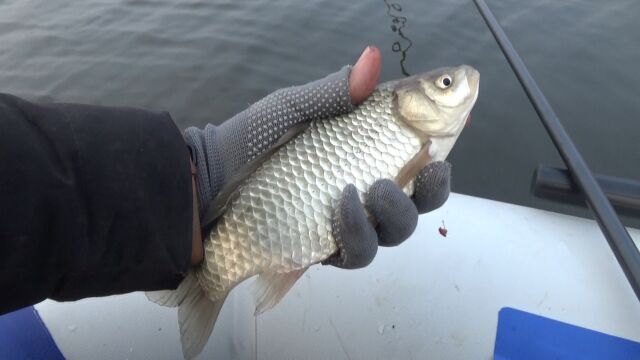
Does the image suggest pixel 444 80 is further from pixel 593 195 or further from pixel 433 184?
pixel 593 195

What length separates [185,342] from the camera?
185cm

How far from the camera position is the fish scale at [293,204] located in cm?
180

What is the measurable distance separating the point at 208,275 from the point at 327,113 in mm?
795

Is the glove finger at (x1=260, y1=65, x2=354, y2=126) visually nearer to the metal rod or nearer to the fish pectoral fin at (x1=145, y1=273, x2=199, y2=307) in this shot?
the fish pectoral fin at (x1=145, y1=273, x2=199, y2=307)

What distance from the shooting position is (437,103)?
2.12 metres

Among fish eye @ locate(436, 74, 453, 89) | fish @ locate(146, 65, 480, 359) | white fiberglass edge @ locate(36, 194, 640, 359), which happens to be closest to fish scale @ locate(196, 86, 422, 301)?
fish @ locate(146, 65, 480, 359)

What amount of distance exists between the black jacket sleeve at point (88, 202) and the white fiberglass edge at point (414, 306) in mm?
773

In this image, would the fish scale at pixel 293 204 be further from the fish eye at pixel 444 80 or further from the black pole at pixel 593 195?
the black pole at pixel 593 195

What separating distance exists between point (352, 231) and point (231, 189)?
495 millimetres

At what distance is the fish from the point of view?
1809 mm

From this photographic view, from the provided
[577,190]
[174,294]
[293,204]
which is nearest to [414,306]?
[293,204]

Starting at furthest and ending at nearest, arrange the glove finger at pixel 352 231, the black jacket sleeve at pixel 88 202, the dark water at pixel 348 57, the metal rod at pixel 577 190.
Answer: the dark water at pixel 348 57, the metal rod at pixel 577 190, the glove finger at pixel 352 231, the black jacket sleeve at pixel 88 202

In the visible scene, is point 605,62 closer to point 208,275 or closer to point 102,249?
point 208,275

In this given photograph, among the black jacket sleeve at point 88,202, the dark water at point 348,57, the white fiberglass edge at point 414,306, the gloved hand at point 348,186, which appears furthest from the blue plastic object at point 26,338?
the dark water at point 348,57
